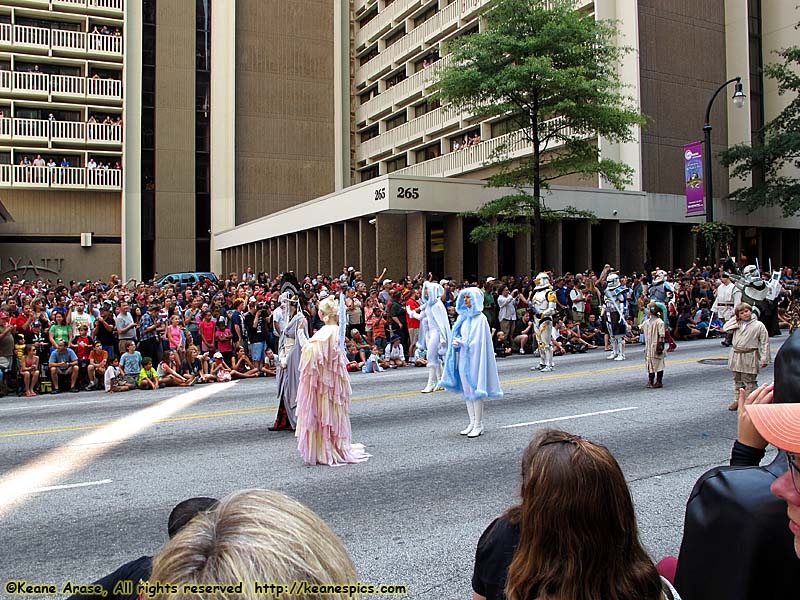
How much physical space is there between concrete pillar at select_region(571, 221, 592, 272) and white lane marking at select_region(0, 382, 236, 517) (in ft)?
71.0

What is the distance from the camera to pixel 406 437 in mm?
9375

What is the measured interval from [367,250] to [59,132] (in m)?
23.9

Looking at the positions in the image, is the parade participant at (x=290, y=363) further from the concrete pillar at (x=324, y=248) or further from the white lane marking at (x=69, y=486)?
the concrete pillar at (x=324, y=248)

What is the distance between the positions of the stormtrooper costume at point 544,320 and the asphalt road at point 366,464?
203 cm

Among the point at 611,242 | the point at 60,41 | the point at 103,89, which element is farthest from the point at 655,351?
the point at 60,41

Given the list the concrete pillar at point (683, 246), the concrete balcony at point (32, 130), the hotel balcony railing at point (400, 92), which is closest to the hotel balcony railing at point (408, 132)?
the hotel balcony railing at point (400, 92)

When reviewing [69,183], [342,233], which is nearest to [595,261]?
[342,233]

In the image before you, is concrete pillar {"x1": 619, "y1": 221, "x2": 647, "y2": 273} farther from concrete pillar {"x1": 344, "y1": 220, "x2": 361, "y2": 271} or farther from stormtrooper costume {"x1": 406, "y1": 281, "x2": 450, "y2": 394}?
stormtrooper costume {"x1": 406, "y1": 281, "x2": 450, "y2": 394}

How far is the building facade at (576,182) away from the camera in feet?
92.2

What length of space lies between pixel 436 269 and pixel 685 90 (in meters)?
15.8

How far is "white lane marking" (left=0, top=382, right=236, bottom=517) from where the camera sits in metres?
7.20

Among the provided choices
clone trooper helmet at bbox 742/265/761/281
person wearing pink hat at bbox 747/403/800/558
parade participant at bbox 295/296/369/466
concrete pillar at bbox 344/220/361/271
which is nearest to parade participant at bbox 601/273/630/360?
clone trooper helmet at bbox 742/265/761/281

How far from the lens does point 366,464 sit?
799 cm

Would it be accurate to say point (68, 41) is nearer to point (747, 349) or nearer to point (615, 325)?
point (615, 325)
